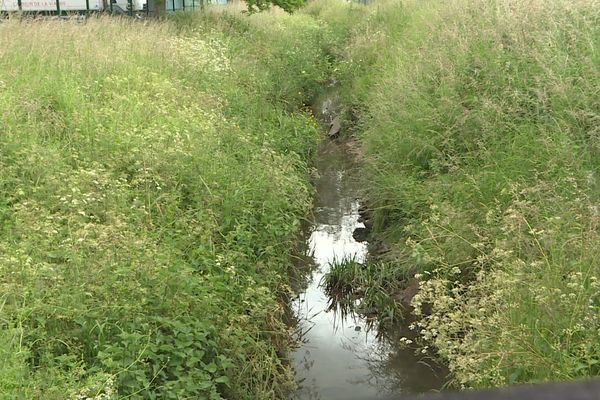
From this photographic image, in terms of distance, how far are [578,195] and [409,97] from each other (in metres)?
3.87

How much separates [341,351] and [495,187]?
7.04ft

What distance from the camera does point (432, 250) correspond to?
5922 mm

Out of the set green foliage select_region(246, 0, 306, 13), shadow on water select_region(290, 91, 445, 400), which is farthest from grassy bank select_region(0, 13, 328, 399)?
green foliage select_region(246, 0, 306, 13)

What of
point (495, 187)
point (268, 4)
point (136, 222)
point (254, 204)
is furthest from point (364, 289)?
point (268, 4)

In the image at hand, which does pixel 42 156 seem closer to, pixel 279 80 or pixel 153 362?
pixel 153 362

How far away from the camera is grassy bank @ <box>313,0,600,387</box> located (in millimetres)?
3916

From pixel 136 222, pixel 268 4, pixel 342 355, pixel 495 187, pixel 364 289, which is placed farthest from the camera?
pixel 268 4

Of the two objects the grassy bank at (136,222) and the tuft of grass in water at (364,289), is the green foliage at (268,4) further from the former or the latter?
the tuft of grass in water at (364,289)

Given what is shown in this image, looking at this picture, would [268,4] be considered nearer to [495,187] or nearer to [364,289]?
[364,289]

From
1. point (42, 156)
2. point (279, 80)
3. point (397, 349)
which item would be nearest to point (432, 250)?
point (397, 349)

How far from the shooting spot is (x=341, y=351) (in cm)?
579

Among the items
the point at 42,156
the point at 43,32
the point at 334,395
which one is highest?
the point at 43,32

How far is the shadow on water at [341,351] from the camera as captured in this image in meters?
5.17

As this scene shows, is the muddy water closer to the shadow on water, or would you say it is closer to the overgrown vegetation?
the shadow on water
